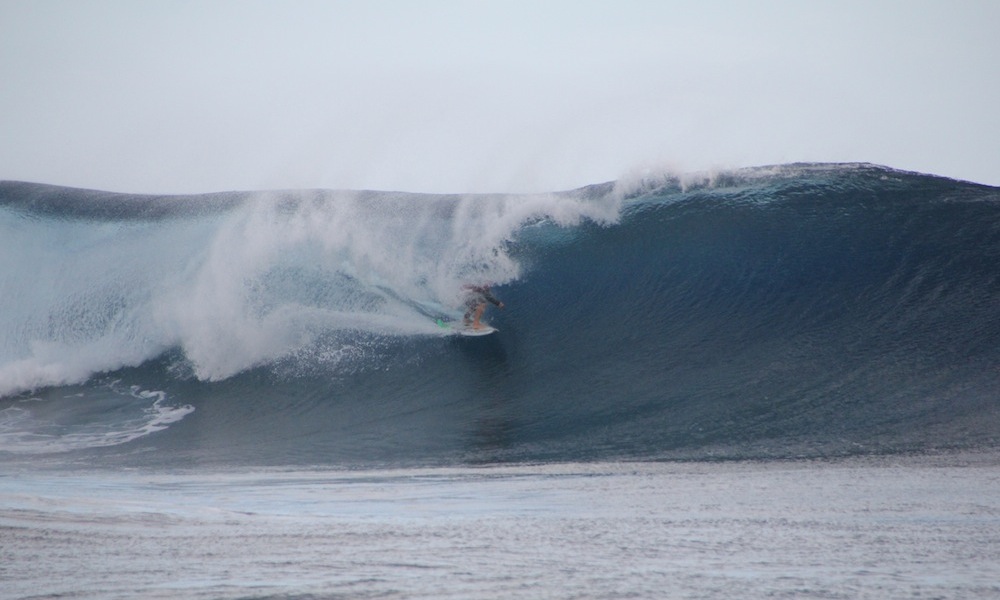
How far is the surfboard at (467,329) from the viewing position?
459 inches

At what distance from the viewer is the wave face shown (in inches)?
326

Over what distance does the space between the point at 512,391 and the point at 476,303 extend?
225cm

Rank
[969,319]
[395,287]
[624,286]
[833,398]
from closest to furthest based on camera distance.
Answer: [833,398] < [969,319] < [624,286] < [395,287]

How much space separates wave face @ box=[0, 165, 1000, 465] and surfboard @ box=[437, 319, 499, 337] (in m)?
0.17

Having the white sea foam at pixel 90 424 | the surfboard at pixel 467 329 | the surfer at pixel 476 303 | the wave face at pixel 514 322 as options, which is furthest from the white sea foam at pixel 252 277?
the white sea foam at pixel 90 424

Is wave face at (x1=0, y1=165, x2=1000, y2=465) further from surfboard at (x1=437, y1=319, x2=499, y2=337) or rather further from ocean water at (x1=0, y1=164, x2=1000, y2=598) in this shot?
surfboard at (x1=437, y1=319, x2=499, y2=337)

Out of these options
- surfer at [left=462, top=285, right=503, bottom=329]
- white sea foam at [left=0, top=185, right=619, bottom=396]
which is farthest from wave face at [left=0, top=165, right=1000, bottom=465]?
surfer at [left=462, top=285, right=503, bottom=329]

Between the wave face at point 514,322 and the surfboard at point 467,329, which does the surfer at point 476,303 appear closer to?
the surfboard at point 467,329

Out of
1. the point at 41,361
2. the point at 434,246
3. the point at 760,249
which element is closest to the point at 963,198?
the point at 760,249

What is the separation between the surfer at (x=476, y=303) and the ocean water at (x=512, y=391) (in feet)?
1.09

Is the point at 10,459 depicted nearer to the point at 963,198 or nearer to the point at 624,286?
the point at 624,286

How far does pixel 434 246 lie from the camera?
1381 centimetres

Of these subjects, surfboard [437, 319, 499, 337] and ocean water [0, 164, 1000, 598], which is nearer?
ocean water [0, 164, 1000, 598]

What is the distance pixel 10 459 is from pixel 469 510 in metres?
6.05
